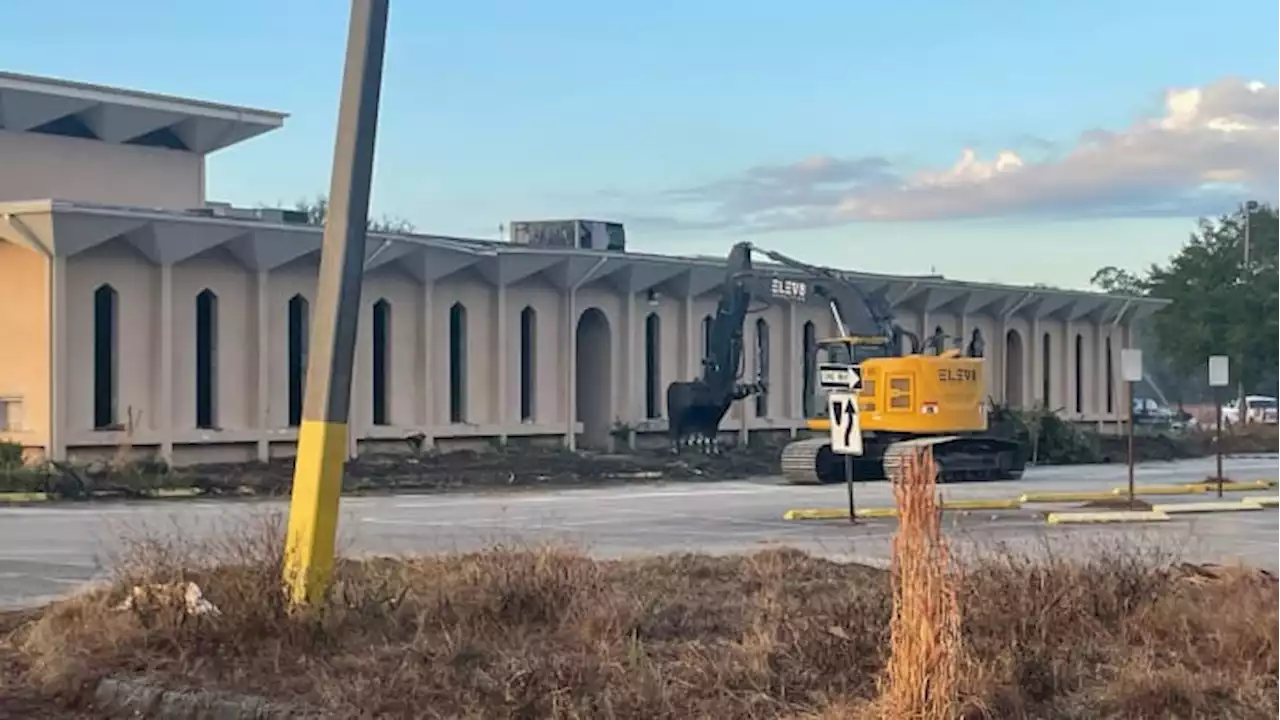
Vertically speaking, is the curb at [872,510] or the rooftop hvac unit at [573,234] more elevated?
the rooftop hvac unit at [573,234]

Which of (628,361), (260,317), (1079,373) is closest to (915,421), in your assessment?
(628,361)

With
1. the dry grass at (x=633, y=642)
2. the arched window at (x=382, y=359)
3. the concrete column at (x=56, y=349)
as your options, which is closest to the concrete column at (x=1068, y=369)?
the arched window at (x=382, y=359)

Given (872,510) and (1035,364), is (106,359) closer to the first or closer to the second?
(872,510)

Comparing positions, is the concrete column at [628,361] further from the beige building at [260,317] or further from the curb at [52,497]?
the curb at [52,497]

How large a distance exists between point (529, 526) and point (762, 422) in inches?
1043

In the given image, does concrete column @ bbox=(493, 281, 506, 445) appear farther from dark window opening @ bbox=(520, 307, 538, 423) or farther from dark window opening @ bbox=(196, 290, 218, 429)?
dark window opening @ bbox=(196, 290, 218, 429)

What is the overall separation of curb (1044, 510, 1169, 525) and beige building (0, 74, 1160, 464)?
59.5ft

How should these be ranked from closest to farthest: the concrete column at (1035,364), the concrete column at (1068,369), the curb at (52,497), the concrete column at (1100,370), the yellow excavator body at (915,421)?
the curb at (52,497) → the yellow excavator body at (915,421) → the concrete column at (1035,364) → the concrete column at (1068,369) → the concrete column at (1100,370)

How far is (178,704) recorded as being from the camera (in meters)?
9.40

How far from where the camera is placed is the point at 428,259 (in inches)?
1617

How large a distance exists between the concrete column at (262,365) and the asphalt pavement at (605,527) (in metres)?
6.83

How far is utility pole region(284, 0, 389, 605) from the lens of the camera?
1112cm

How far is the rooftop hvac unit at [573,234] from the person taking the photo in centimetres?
4744

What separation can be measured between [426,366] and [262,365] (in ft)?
14.9
